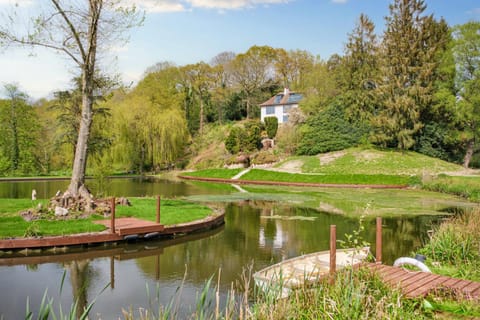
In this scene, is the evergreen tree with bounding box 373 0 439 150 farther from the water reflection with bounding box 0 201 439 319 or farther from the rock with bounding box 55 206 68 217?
the rock with bounding box 55 206 68 217

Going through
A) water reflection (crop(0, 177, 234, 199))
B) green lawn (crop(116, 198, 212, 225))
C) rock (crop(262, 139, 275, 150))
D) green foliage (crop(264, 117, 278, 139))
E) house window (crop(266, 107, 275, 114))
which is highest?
house window (crop(266, 107, 275, 114))

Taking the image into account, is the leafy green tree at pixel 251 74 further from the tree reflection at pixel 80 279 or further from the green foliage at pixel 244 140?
the tree reflection at pixel 80 279

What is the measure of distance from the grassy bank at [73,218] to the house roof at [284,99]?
1517 inches

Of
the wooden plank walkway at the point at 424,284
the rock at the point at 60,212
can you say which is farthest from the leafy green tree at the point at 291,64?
the wooden plank walkway at the point at 424,284

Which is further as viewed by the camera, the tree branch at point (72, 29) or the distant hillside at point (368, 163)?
the distant hillside at point (368, 163)

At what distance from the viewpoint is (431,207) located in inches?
851

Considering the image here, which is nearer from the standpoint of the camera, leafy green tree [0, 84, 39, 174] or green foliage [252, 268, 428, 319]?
green foliage [252, 268, 428, 319]

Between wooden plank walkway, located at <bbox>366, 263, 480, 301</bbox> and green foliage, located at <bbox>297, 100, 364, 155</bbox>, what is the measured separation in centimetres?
3809

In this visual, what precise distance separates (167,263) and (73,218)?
209 inches

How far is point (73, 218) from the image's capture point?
46.2 ft

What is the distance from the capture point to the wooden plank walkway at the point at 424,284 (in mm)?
6380

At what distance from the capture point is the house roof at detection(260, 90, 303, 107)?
55.7 meters

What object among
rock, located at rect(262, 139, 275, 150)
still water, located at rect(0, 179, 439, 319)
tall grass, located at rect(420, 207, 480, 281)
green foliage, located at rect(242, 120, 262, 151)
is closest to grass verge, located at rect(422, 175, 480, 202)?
still water, located at rect(0, 179, 439, 319)

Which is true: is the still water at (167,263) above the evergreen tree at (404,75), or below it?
below
